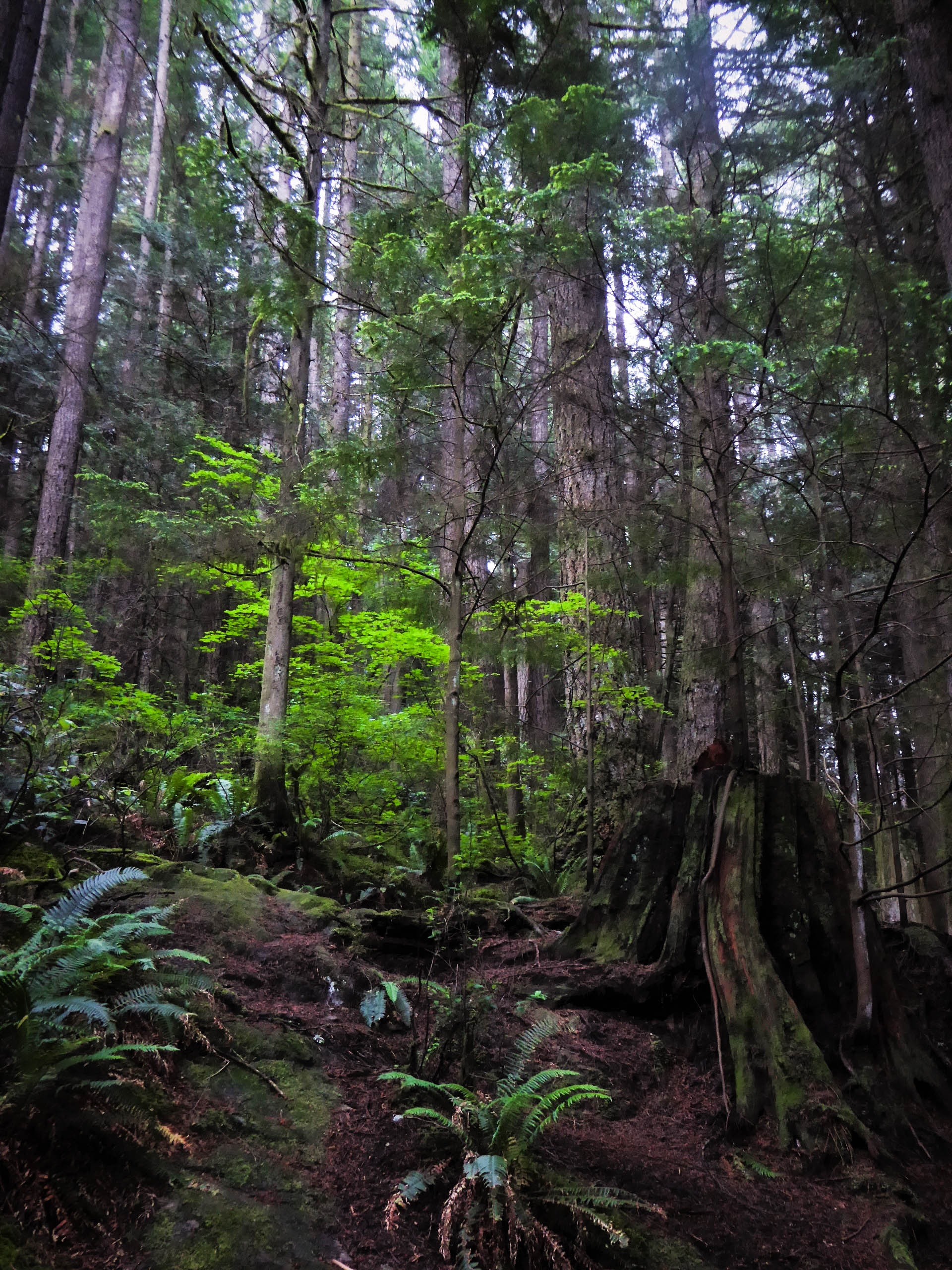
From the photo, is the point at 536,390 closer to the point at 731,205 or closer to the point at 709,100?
the point at 731,205

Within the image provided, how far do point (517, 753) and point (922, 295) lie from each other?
7.12m

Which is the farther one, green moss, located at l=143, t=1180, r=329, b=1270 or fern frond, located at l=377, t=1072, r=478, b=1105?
fern frond, located at l=377, t=1072, r=478, b=1105

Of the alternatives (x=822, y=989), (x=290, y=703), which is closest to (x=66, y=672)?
(x=290, y=703)

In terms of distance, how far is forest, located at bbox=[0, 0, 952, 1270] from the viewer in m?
2.87

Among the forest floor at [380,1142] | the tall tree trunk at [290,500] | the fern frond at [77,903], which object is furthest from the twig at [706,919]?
the tall tree trunk at [290,500]

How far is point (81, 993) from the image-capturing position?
2.91m

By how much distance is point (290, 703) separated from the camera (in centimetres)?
1001

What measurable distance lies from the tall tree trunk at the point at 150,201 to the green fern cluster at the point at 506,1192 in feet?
58.7

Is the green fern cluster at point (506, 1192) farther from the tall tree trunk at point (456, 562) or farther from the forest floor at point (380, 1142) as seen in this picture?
the tall tree trunk at point (456, 562)

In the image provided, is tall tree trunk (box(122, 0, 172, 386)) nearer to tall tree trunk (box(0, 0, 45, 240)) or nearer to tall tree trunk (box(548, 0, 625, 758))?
tall tree trunk (box(548, 0, 625, 758))

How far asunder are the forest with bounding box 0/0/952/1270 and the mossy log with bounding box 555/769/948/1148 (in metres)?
0.03

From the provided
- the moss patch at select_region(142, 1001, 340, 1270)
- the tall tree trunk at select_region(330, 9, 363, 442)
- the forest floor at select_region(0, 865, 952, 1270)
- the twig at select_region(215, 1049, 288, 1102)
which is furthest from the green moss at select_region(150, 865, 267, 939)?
the tall tree trunk at select_region(330, 9, 363, 442)

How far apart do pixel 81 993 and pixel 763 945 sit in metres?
3.95

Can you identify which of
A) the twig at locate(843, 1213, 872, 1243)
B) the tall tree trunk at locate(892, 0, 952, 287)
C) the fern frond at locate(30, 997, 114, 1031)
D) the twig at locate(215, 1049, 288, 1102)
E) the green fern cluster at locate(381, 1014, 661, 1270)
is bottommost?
the twig at locate(843, 1213, 872, 1243)
